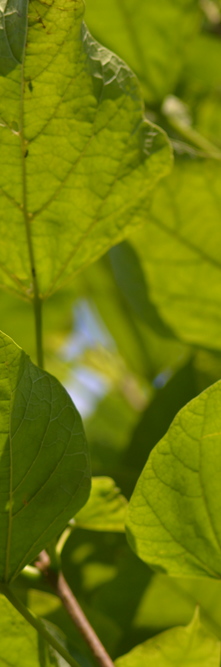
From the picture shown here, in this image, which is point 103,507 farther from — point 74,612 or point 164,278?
point 164,278

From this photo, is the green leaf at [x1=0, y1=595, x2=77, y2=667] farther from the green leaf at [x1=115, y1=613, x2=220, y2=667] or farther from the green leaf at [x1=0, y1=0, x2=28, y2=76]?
the green leaf at [x1=0, y1=0, x2=28, y2=76]

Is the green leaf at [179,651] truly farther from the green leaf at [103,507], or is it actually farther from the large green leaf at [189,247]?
the large green leaf at [189,247]

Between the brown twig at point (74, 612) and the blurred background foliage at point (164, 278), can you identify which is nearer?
the brown twig at point (74, 612)

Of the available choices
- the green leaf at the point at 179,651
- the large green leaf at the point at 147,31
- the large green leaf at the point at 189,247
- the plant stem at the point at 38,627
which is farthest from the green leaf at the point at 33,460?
the large green leaf at the point at 147,31

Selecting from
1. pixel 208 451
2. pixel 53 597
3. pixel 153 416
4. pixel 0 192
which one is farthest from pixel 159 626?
pixel 0 192

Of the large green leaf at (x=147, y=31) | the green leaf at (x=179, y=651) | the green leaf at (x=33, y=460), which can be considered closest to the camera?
the green leaf at (x=33, y=460)

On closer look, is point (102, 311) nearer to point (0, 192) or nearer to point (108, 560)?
point (108, 560)
